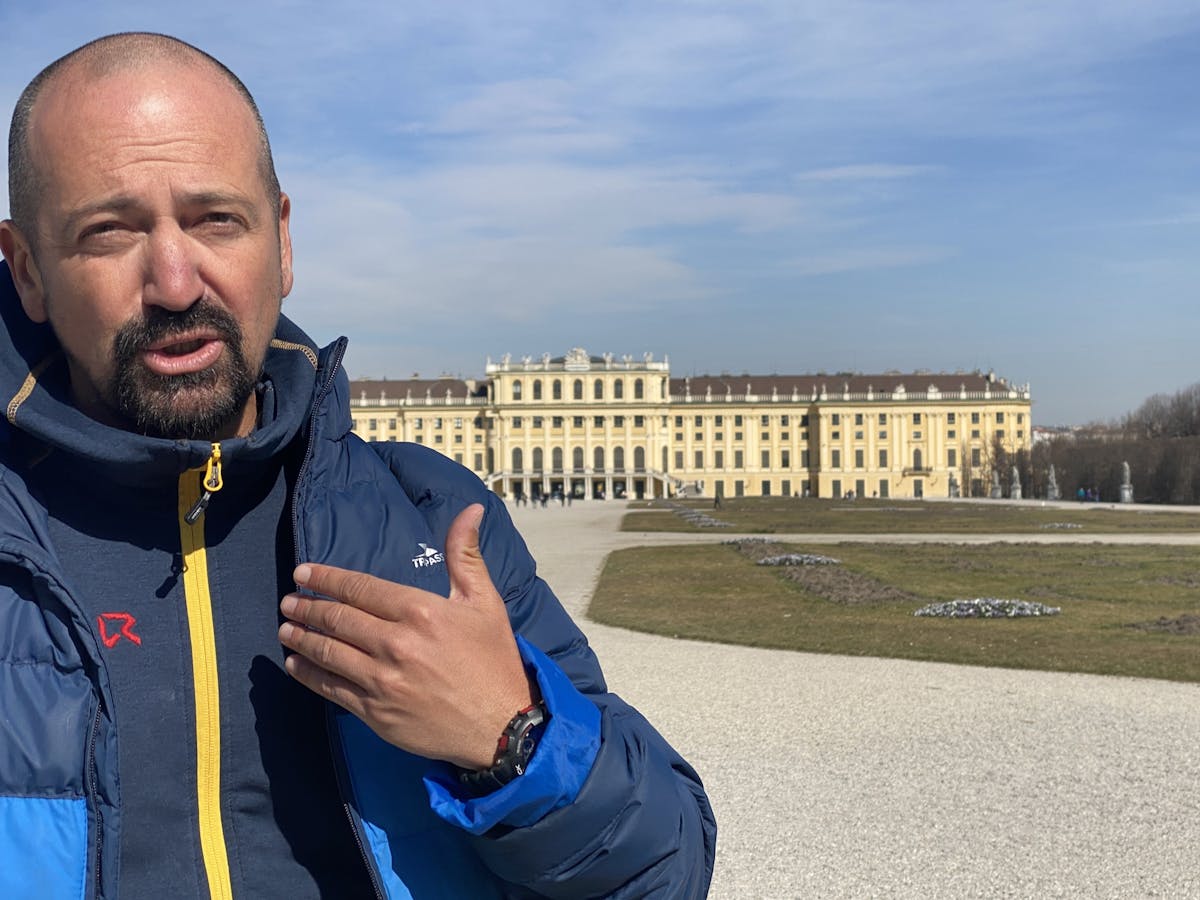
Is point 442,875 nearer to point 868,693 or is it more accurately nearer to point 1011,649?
point 868,693

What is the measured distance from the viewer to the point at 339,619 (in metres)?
0.83

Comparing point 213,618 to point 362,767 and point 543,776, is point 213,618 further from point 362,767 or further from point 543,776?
point 543,776

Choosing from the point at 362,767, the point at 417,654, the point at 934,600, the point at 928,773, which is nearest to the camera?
the point at 417,654

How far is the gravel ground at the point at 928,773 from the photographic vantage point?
4289mm

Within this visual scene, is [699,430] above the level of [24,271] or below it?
above

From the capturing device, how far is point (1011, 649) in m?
9.06

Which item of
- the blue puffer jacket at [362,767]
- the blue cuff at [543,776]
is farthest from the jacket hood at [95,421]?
the blue cuff at [543,776]

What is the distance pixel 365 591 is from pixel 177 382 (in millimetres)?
305

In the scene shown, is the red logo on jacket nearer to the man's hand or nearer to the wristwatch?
the man's hand

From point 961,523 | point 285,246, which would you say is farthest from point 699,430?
point 285,246

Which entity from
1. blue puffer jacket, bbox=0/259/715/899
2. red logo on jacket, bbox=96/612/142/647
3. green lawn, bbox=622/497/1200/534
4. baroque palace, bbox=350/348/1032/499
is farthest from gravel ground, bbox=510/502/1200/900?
baroque palace, bbox=350/348/1032/499

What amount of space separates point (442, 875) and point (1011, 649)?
8.84 m

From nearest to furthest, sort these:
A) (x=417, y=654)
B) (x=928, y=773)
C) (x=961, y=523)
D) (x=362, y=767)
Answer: (x=417, y=654), (x=362, y=767), (x=928, y=773), (x=961, y=523)

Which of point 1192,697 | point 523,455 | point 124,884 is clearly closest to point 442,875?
point 124,884
